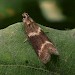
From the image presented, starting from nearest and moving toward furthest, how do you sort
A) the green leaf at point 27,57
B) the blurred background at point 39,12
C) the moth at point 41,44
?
1. the green leaf at point 27,57
2. the moth at point 41,44
3. the blurred background at point 39,12

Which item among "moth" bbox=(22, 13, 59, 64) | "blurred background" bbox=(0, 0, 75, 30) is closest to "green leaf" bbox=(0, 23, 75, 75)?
"moth" bbox=(22, 13, 59, 64)

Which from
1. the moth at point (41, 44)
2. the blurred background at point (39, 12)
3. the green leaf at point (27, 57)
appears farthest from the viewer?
the blurred background at point (39, 12)

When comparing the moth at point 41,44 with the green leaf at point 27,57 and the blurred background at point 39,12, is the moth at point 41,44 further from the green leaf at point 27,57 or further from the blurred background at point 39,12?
the blurred background at point 39,12

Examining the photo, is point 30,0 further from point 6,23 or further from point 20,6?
point 6,23

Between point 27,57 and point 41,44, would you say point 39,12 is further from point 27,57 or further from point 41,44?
point 27,57

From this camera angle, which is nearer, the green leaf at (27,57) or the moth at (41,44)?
the green leaf at (27,57)

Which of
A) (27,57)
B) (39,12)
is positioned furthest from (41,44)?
(39,12)

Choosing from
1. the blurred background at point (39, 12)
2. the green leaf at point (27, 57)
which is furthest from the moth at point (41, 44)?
the blurred background at point (39, 12)
